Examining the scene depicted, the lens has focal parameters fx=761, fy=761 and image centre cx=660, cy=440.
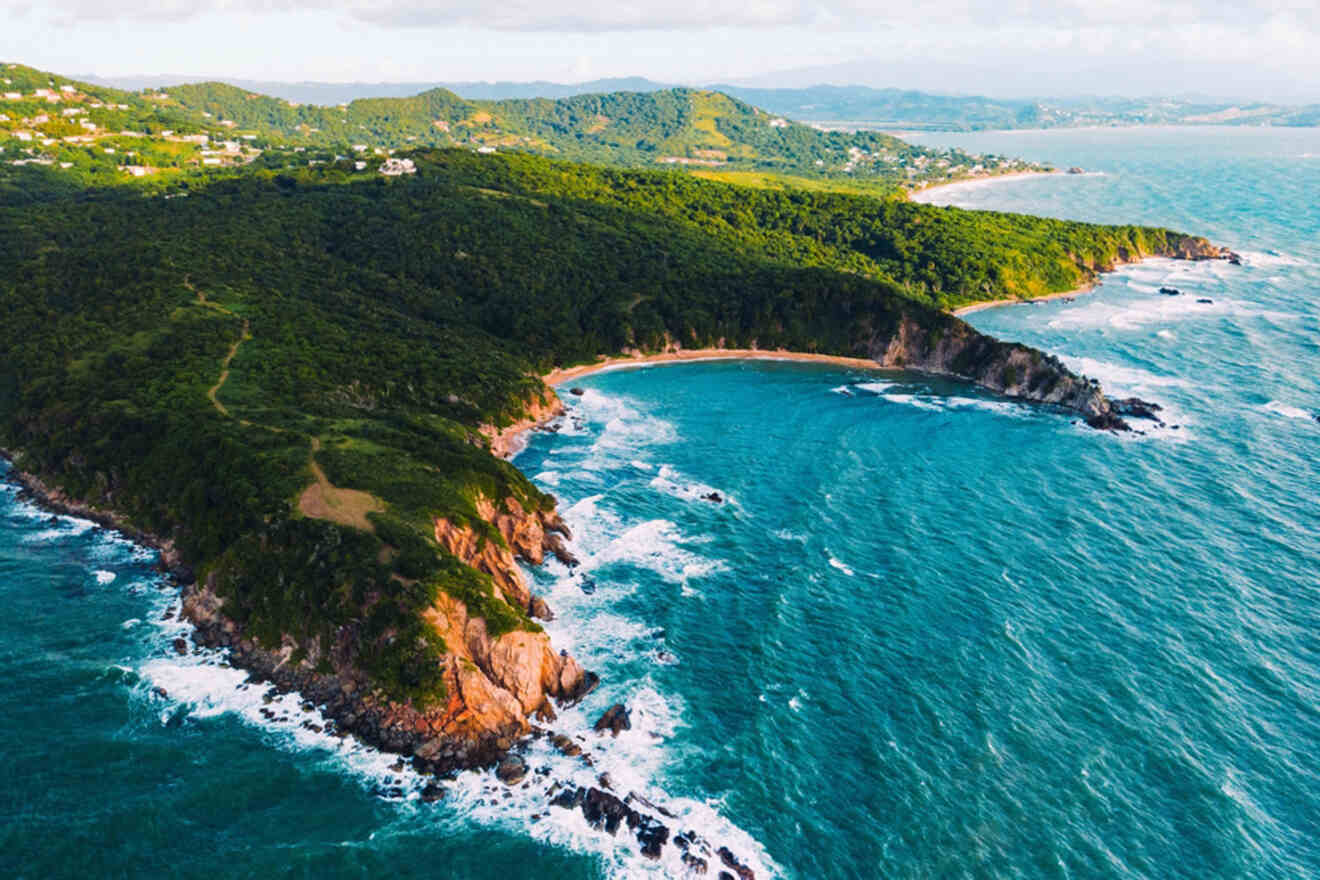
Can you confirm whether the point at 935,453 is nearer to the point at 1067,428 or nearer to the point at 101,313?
the point at 1067,428

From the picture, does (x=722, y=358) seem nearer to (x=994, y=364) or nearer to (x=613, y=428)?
(x=613, y=428)

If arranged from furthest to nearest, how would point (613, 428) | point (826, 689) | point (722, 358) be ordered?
point (722, 358) < point (613, 428) < point (826, 689)

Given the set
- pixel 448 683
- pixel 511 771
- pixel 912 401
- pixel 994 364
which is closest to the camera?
pixel 511 771

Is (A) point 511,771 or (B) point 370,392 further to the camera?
(B) point 370,392

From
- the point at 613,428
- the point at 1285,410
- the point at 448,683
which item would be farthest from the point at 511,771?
the point at 1285,410

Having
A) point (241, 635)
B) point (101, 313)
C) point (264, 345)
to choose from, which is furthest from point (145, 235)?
point (241, 635)

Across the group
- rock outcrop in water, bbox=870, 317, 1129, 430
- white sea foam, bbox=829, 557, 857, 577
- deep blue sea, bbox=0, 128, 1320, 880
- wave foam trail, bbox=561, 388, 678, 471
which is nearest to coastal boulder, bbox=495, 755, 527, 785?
deep blue sea, bbox=0, 128, 1320, 880
